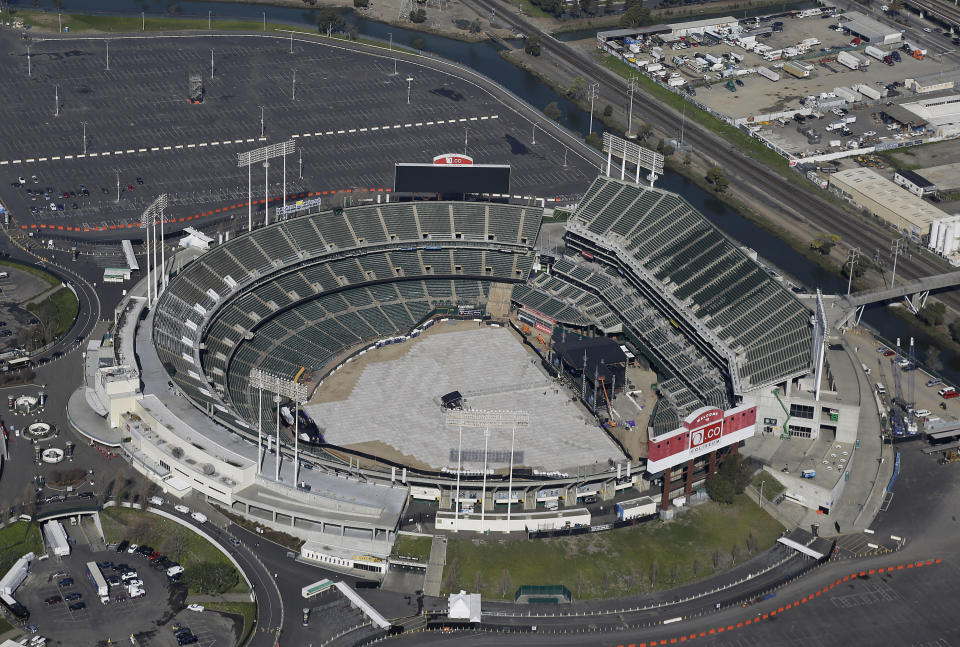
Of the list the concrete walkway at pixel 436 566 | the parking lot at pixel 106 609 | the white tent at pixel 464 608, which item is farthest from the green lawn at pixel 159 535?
the white tent at pixel 464 608

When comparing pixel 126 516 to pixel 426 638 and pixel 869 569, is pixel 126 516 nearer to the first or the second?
pixel 426 638

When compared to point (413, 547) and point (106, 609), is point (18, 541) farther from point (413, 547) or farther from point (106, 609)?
point (413, 547)

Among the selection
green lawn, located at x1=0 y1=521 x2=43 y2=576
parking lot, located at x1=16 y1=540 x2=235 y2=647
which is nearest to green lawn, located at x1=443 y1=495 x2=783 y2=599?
parking lot, located at x1=16 y1=540 x2=235 y2=647

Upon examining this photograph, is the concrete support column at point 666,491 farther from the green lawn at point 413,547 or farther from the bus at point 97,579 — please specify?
the bus at point 97,579

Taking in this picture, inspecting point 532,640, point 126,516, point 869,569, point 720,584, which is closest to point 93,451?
point 126,516

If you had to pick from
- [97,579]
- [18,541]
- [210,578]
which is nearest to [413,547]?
[210,578]
